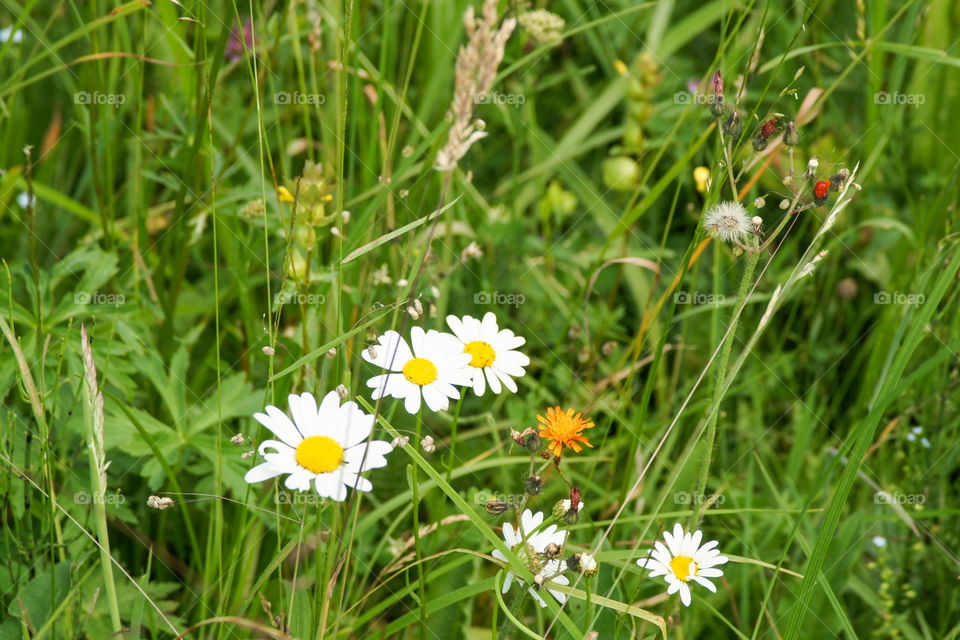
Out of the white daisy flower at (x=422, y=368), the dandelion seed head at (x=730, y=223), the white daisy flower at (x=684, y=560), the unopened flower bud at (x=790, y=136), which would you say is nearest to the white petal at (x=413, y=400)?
the white daisy flower at (x=422, y=368)

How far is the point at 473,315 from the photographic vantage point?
2.40 m

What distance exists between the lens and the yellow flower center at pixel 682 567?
4.15 ft

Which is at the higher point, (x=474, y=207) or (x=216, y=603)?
(x=474, y=207)

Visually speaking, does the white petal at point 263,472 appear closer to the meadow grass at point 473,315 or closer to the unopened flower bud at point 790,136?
the meadow grass at point 473,315

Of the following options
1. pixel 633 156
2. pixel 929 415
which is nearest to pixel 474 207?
pixel 633 156

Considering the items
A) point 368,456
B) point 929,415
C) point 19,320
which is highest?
point 929,415

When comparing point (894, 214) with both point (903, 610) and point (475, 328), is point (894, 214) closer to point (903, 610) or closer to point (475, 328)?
point (903, 610)

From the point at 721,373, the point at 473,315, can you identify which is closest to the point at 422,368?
the point at 721,373

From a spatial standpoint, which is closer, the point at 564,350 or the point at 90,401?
the point at 90,401

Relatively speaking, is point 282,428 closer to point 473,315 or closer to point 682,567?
point 682,567

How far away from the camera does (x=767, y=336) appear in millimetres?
2723

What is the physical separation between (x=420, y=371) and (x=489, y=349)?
0.17 m

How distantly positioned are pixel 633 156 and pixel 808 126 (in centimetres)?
75

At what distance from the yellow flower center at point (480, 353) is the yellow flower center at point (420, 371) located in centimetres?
11
